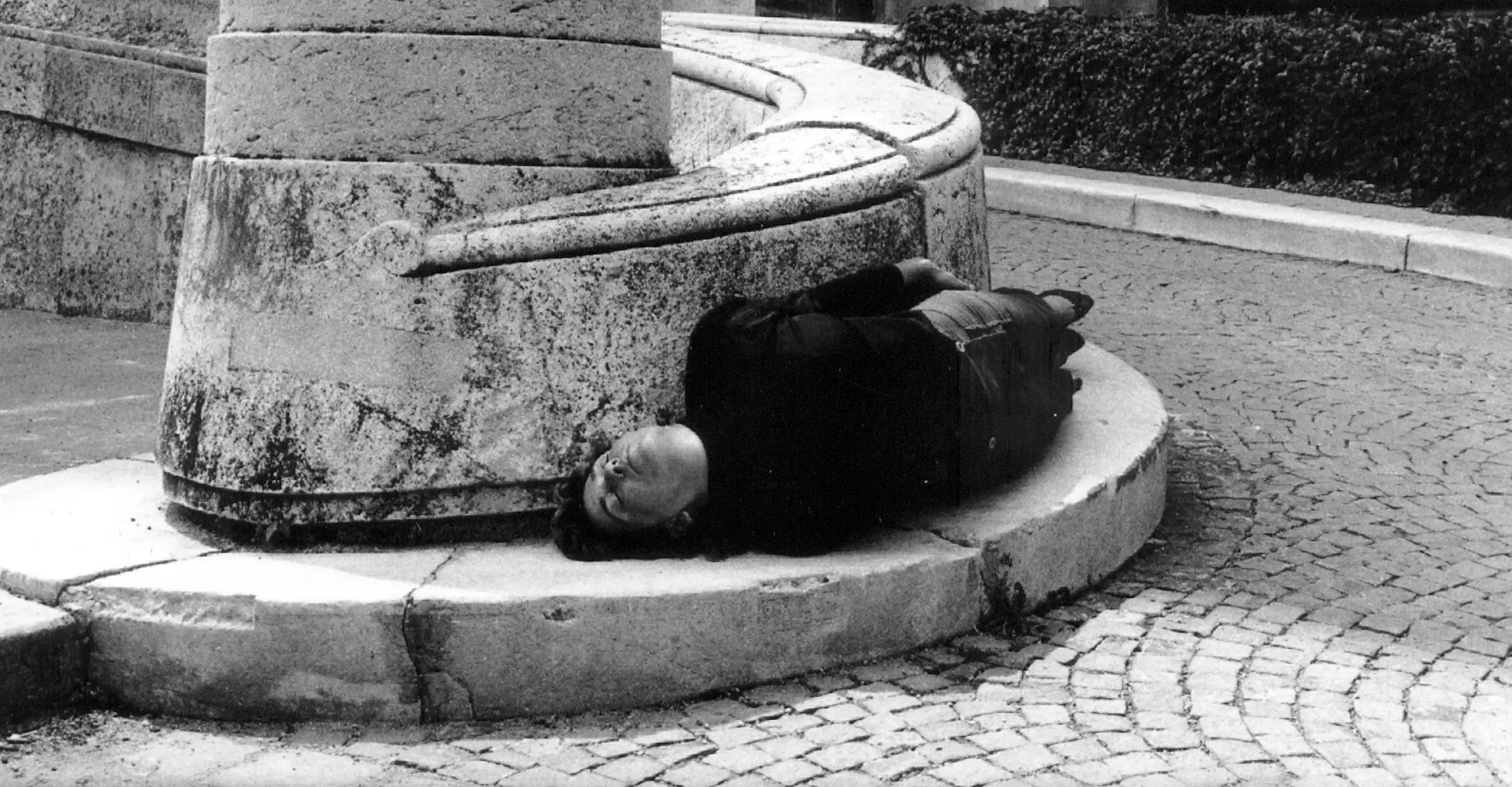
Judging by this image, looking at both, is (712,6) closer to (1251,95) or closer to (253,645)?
(1251,95)

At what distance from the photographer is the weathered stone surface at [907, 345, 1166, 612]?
3.96 meters

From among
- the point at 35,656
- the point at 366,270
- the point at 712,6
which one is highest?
the point at 712,6

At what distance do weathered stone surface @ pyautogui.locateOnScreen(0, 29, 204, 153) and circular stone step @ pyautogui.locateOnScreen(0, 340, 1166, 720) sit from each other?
13.5 ft

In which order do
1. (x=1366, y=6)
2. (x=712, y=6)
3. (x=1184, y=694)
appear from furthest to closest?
(x=712, y=6) → (x=1366, y=6) → (x=1184, y=694)

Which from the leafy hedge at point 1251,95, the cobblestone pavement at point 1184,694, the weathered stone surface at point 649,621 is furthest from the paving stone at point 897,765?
the leafy hedge at point 1251,95

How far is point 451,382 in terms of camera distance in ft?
12.6

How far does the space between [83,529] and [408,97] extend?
4.25 ft

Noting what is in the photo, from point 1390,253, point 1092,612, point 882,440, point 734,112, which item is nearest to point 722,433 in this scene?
point 882,440

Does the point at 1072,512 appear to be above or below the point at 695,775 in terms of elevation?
above

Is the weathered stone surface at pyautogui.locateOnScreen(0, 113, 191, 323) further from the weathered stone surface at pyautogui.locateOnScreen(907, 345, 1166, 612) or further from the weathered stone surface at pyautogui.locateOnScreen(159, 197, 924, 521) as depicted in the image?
the weathered stone surface at pyautogui.locateOnScreen(907, 345, 1166, 612)

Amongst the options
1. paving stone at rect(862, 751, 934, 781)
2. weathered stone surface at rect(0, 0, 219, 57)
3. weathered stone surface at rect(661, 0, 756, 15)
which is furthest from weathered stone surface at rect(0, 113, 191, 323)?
weathered stone surface at rect(661, 0, 756, 15)

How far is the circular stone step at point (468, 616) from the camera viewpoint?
134 inches

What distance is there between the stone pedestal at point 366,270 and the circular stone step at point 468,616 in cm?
20

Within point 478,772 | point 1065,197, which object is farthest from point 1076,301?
point 1065,197
